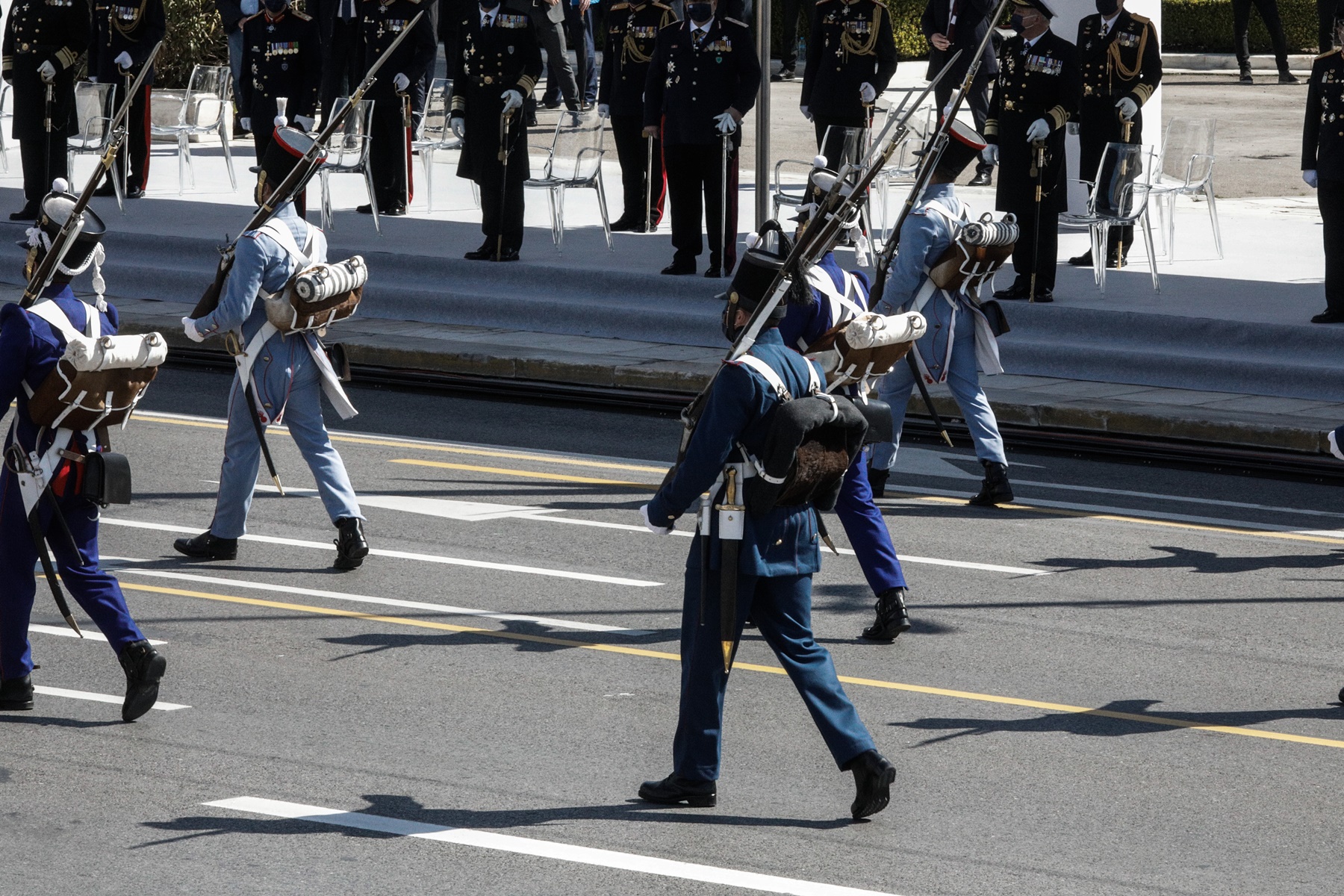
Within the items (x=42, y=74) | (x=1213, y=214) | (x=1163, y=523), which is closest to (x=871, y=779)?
(x=1163, y=523)

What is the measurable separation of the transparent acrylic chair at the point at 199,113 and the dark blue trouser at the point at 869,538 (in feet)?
47.7

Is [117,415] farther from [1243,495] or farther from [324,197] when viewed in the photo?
[324,197]

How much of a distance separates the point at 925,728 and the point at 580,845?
1.79m

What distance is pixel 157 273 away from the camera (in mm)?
18219

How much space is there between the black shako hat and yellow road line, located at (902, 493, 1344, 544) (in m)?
4.13

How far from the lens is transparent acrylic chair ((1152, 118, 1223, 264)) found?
682 inches

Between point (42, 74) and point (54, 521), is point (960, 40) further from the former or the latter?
point (54, 521)

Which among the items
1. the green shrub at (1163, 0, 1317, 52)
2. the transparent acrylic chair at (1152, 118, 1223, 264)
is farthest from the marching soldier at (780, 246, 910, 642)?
the green shrub at (1163, 0, 1317, 52)

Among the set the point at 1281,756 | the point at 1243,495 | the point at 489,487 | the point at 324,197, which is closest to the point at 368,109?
the point at 324,197

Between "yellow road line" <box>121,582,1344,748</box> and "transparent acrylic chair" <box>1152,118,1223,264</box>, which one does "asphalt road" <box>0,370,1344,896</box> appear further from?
"transparent acrylic chair" <box>1152,118,1223,264</box>

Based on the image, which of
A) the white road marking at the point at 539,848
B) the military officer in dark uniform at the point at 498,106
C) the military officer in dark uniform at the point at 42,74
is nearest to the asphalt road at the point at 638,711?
A: the white road marking at the point at 539,848

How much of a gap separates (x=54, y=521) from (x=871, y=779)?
314 cm

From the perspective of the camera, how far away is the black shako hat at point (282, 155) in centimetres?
978

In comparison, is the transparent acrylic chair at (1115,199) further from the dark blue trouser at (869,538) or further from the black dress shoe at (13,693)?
the black dress shoe at (13,693)
